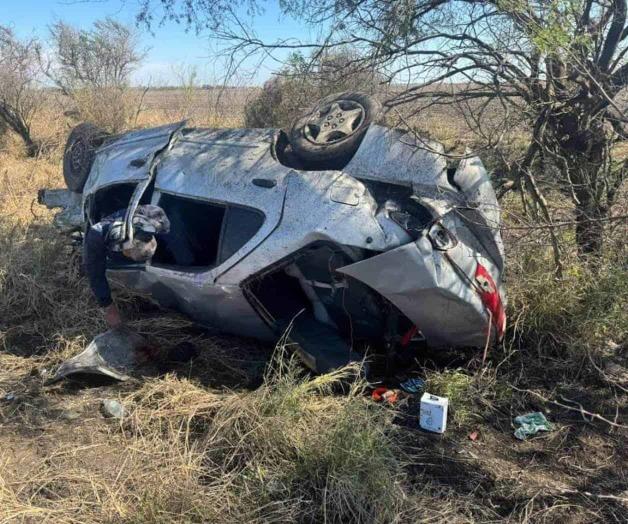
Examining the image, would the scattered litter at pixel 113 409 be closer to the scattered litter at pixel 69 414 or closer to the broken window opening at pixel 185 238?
the scattered litter at pixel 69 414

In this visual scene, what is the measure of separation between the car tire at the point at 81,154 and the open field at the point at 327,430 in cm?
150

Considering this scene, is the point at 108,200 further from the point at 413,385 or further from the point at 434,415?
the point at 434,415

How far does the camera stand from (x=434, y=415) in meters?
3.46

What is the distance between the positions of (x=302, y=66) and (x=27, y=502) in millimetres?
3827

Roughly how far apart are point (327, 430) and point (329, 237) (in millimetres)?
1157

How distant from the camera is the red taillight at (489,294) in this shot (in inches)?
144

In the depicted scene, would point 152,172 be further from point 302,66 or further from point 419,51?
point 419,51

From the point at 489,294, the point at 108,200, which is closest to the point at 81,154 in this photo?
the point at 108,200

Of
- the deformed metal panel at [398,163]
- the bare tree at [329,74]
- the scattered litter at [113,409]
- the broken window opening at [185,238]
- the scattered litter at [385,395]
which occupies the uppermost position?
the bare tree at [329,74]

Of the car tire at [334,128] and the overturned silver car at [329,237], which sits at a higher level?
the car tire at [334,128]

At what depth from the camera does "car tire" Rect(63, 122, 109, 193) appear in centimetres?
581

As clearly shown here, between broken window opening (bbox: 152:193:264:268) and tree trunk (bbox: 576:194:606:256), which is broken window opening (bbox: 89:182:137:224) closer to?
broken window opening (bbox: 152:193:264:268)

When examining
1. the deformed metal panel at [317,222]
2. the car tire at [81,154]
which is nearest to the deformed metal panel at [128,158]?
the car tire at [81,154]

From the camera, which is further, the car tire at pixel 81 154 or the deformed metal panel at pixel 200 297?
the car tire at pixel 81 154
